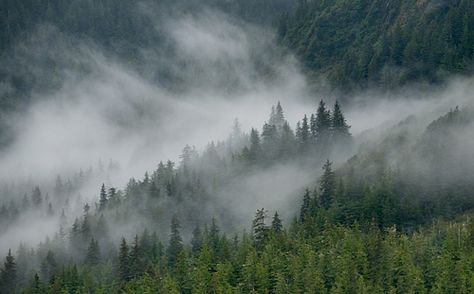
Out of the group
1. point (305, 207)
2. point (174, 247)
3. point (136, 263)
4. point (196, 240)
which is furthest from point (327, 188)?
point (136, 263)

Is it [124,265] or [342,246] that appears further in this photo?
[124,265]

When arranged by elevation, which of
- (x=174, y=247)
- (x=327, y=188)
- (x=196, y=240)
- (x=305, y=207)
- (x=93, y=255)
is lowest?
(x=174, y=247)

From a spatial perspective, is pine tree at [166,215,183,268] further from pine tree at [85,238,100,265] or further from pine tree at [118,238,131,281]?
pine tree at [85,238,100,265]

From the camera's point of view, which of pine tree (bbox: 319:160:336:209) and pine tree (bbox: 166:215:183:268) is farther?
pine tree (bbox: 319:160:336:209)

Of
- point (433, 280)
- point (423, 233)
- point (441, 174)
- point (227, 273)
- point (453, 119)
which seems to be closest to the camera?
point (433, 280)

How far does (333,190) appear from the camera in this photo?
587ft

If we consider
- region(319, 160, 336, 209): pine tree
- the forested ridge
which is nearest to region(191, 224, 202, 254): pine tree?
the forested ridge

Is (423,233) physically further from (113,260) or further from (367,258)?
(113,260)

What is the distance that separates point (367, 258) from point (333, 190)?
47.5m

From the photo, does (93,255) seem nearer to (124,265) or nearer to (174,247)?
(174,247)

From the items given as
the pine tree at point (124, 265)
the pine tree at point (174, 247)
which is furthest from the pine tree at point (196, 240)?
the pine tree at point (124, 265)

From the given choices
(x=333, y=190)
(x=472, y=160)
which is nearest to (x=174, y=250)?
(x=333, y=190)

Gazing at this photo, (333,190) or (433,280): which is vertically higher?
(333,190)

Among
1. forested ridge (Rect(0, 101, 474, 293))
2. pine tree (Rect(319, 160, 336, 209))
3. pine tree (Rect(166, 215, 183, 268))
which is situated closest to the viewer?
forested ridge (Rect(0, 101, 474, 293))
